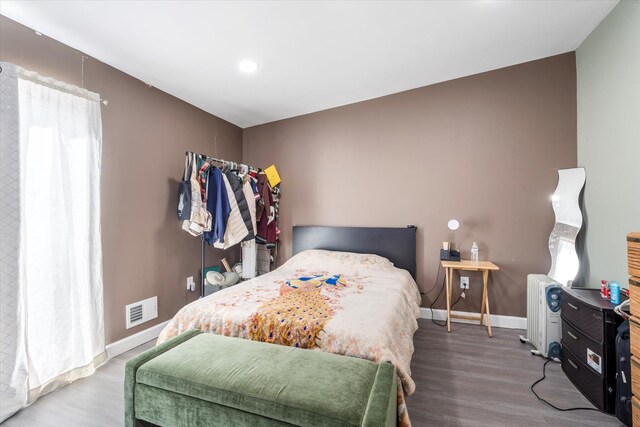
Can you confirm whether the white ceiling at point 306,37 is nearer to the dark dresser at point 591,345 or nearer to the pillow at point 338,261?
the pillow at point 338,261

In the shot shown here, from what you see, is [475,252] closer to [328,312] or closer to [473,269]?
[473,269]

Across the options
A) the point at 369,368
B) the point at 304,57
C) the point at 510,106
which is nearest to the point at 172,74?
the point at 304,57

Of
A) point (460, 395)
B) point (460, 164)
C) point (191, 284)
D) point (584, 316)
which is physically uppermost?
point (460, 164)

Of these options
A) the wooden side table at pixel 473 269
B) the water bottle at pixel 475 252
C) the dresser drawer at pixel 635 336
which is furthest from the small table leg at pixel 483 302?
the dresser drawer at pixel 635 336

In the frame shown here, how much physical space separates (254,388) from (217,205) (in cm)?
197

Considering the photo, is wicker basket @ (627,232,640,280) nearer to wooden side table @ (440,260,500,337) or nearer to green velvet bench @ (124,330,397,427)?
green velvet bench @ (124,330,397,427)

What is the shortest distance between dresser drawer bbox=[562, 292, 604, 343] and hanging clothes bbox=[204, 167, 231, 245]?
2870 millimetres

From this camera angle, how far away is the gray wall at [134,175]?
197 cm

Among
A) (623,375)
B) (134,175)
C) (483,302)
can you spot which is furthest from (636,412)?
(134,175)

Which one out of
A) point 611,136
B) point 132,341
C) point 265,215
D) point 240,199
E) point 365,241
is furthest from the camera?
point 265,215

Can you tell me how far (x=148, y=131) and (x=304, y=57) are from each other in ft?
5.24

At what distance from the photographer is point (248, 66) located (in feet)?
7.95

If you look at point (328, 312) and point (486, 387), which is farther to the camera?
point (486, 387)

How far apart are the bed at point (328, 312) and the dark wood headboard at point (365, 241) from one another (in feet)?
0.62
